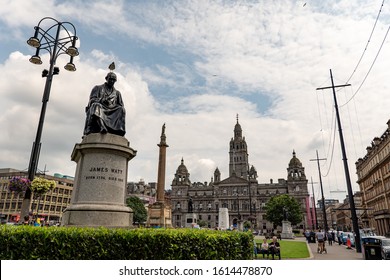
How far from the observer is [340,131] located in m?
17.5

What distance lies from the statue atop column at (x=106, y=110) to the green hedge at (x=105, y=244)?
4.28 meters

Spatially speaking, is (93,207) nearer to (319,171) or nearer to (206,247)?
(206,247)

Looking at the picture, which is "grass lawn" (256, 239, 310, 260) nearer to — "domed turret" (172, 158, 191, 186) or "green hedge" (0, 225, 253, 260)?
"green hedge" (0, 225, 253, 260)

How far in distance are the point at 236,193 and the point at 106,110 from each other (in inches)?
4002

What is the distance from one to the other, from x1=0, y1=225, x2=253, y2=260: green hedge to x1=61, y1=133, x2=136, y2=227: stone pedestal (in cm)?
238

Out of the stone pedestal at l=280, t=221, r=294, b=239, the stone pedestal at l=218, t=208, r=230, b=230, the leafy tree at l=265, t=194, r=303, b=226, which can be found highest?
the leafy tree at l=265, t=194, r=303, b=226

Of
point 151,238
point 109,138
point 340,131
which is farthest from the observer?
point 340,131

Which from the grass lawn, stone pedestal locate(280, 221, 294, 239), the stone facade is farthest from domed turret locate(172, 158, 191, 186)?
the grass lawn

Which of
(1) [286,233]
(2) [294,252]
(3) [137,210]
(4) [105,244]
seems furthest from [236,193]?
(4) [105,244]

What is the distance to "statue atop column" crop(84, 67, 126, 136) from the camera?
971 centimetres

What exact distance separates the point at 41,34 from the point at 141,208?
68.6m

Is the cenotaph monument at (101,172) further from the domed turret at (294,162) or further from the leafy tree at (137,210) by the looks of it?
the domed turret at (294,162)

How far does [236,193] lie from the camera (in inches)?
4232

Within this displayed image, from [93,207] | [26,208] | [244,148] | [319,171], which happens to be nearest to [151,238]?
[93,207]
